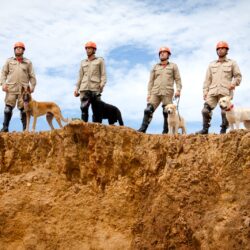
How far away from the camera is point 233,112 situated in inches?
538

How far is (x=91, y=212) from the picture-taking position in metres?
13.8

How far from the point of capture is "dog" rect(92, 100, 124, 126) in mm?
14727

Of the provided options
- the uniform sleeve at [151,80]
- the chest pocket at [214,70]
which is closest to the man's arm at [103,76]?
the uniform sleeve at [151,80]

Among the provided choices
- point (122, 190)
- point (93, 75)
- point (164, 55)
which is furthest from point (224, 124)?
A: point (93, 75)

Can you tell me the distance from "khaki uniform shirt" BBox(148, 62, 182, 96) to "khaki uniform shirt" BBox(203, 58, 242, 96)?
911 mm

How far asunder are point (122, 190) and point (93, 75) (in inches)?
123

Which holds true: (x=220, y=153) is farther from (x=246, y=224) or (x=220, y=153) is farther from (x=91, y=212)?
(x=91, y=212)

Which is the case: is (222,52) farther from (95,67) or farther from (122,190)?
(122,190)

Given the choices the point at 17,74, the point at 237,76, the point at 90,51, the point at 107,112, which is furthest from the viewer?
the point at 17,74

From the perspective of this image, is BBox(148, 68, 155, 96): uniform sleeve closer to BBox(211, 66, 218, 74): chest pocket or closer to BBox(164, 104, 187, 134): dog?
BBox(164, 104, 187, 134): dog

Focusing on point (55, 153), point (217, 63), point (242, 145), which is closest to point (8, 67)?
point (55, 153)

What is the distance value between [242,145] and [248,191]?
0.99 meters

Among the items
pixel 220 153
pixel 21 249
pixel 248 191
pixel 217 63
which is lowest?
pixel 21 249

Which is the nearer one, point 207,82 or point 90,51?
point 207,82
